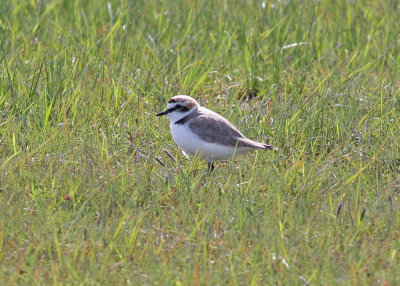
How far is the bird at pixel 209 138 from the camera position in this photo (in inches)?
227

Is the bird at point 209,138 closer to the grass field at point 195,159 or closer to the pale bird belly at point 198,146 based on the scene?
the pale bird belly at point 198,146

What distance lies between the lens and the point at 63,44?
7992mm

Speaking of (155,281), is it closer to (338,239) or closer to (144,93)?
(338,239)

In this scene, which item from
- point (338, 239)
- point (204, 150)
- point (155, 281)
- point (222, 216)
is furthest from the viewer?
point (204, 150)

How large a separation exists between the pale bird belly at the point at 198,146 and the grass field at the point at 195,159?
11cm

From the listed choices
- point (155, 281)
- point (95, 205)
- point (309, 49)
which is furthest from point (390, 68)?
point (155, 281)

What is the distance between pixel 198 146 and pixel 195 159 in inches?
7.3

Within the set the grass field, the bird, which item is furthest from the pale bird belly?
the grass field

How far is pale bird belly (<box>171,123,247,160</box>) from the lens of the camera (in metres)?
5.78

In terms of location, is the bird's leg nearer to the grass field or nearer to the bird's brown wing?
the grass field

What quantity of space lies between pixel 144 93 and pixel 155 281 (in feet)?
11.2

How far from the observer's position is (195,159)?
18.5 ft

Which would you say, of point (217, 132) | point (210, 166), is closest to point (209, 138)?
point (217, 132)

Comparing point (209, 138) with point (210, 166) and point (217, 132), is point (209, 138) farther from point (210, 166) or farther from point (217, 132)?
point (210, 166)
